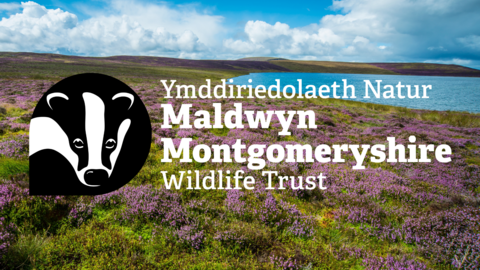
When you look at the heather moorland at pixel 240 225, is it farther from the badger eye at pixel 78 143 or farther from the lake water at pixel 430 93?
the lake water at pixel 430 93

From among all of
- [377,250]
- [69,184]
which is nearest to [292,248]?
[377,250]

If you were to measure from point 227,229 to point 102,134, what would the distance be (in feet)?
17.0

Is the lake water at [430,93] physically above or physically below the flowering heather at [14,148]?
above

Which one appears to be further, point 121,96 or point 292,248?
point 121,96

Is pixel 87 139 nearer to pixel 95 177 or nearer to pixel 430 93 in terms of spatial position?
pixel 95 177

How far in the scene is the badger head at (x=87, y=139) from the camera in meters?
6.04

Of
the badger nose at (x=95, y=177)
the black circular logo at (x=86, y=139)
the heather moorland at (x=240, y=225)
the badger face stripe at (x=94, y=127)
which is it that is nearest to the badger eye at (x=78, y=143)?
Answer: the black circular logo at (x=86, y=139)

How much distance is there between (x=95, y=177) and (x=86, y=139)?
148 centimetres

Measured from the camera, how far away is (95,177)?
582 centimetres

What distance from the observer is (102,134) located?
686cm

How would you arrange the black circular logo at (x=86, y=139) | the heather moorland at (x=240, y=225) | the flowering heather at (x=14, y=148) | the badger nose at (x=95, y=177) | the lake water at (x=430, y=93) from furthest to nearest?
1. the lake water at (x=430, y=93)
2. the flowering heather at (x=14, y=148)
3. the badger nose at (x=95, y=177)
4. the black circular logo at (x=86, y=139)
5. the heather moorland at (x=240, y=225)

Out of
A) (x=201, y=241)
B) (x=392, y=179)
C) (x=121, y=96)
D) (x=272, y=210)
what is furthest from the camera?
(x=121, y=96)

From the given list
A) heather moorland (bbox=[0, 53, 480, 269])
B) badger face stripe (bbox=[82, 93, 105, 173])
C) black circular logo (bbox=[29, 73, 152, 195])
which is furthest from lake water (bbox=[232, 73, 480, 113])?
badger face stripe (bbox=[82, 93, 105, 173])

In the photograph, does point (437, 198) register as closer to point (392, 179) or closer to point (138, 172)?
point (392, 179)
